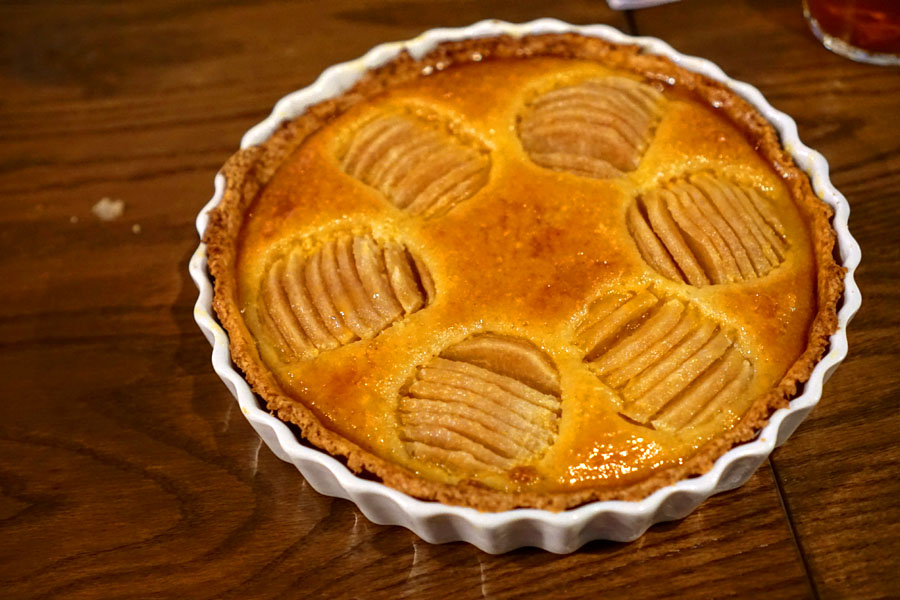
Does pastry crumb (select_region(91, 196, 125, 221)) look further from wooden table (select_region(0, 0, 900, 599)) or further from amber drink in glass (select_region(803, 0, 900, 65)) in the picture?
amber drink in glass (select_region(803, 0, 900, 65))

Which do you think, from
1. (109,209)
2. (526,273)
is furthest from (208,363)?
(526,273)

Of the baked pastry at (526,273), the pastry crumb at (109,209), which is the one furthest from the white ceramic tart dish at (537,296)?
the pastry crumb at (109,209)

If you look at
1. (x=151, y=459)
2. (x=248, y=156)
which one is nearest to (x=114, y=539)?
(x=151, y=459)

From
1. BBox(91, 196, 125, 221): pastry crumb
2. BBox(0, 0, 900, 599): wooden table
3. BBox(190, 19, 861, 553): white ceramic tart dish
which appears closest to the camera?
BBox(190, 19, 861, 553): white ceramic tart dish

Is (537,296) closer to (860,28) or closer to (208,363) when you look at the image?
(208,363)

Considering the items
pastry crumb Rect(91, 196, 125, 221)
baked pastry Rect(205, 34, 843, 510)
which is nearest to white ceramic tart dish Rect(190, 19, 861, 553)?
baked pastry Rect(205, 34, 843, 510)
